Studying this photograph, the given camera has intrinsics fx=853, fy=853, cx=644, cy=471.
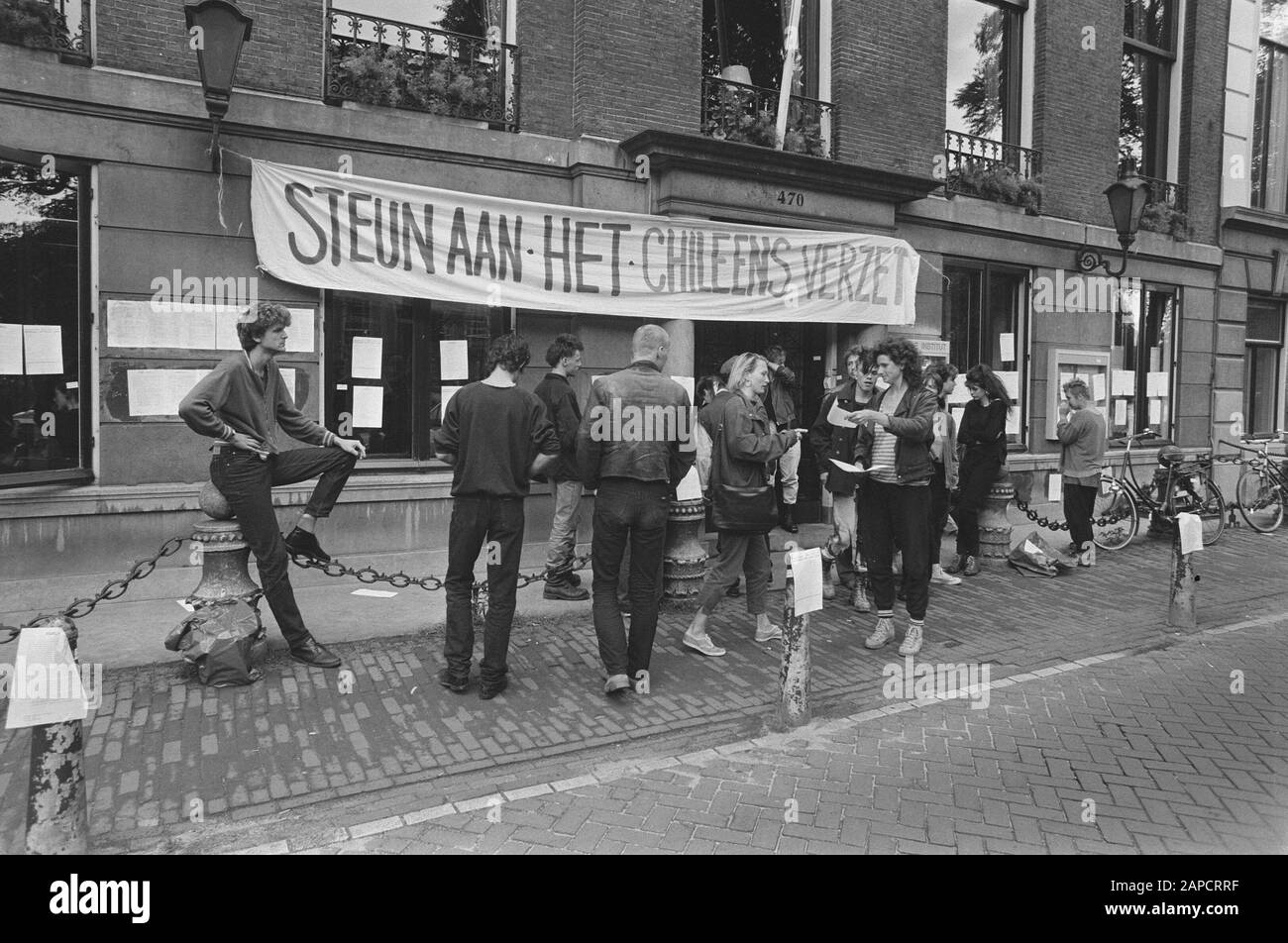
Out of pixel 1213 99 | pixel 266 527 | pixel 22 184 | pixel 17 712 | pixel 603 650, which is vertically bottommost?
pixel 603 650

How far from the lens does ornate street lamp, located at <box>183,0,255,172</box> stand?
6.68 meters

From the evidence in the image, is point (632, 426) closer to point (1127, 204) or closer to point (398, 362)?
point (398, 362)

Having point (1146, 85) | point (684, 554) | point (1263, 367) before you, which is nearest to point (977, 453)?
point (684, 554)

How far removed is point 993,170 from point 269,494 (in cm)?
1092

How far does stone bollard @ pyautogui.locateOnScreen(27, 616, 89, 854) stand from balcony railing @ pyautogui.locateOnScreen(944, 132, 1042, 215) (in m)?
11.6

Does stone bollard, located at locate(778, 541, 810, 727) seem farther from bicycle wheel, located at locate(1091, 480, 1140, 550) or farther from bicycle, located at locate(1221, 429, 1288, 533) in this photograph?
bicycle, located at locate(1221, 429, 1288, 533)

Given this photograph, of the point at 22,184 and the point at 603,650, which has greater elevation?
the point at 22,184

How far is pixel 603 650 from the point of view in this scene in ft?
17.1

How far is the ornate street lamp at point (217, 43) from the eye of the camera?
6680mm

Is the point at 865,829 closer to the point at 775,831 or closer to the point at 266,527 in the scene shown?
the point at 775,831

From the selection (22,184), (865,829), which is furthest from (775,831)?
(22,184)

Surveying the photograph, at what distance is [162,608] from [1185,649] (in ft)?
26.7

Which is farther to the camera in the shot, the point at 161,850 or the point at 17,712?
the point at 161,850

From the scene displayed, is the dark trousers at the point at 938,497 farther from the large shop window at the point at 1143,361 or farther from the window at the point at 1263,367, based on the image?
the window at the point at 1263,367
